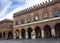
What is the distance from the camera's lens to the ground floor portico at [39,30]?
3316cm

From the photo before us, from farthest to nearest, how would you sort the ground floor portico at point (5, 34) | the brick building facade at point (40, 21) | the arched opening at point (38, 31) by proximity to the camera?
the ground floor portico at point (5, 34), the arched opening at point (38, 31), the brick building facade at point (40, 21)

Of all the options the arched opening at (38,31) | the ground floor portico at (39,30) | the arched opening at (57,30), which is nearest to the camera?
the ground floor portico at (39,30)

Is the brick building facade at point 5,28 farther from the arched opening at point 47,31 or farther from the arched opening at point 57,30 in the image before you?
the arched opening at point 57,30

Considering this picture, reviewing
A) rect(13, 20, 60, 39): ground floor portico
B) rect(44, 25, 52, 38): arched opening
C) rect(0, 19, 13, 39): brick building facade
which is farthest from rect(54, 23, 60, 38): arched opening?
rect(0, 19, 13, 39): brick building facade

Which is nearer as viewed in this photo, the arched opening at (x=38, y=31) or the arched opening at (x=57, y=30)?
the arched opening at (x=57, y=30)

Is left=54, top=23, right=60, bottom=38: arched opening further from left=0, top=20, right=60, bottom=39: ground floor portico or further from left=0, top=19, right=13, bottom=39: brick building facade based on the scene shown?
left=0, top=19, right=13, bottom=39: brick building facade

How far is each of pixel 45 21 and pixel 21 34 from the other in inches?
450

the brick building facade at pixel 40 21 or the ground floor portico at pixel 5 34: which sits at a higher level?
the brick building facade at pixel 40 21

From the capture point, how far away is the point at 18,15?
44500 millimetres

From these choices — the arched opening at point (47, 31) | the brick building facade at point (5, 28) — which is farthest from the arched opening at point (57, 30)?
the brick building facade at point (5, 28)

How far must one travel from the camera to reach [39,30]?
3891 centimetres

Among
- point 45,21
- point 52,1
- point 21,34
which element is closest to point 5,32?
point 21,34

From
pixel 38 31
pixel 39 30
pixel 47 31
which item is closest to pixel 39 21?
pixel 47 31

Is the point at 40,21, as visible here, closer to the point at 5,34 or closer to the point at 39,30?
the point at 39,30
